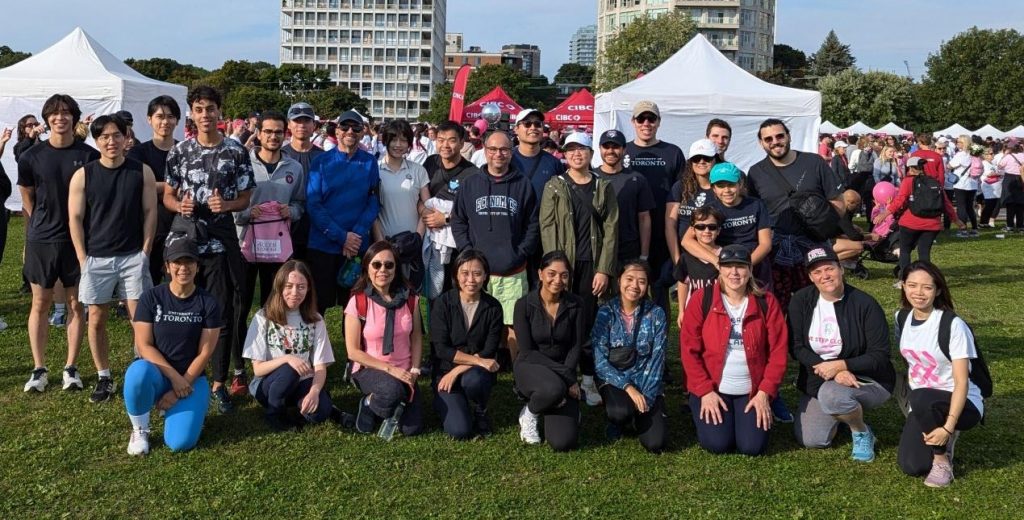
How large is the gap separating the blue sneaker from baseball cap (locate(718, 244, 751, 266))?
113 cm

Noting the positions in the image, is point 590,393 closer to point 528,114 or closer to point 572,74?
point 528,114

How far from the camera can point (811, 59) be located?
310ft

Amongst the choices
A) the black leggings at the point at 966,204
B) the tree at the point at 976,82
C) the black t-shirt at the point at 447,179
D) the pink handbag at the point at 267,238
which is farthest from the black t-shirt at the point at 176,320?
the tree at the point at 976,82

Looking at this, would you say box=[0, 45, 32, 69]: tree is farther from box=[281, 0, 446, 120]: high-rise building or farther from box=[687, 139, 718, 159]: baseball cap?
box=[687, 139, 718, 159]: baseball cap

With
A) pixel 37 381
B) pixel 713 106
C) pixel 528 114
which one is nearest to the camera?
pixel 37 381

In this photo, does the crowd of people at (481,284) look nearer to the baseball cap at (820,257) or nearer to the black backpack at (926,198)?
the baseball cap at (820,257)

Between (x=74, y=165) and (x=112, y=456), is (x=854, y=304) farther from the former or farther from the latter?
(x=74, y=165)

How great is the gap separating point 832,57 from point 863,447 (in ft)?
307

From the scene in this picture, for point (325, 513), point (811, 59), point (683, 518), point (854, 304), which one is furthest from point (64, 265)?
point (811, 59)

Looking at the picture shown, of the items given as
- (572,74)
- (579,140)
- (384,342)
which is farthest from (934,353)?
(572,74)

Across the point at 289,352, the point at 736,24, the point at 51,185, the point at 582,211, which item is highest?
the point at 736,24

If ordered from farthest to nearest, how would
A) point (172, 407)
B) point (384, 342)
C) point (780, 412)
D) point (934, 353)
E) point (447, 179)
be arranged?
point (447, 179) < point (780, 412) < point (384, 342) < point (172, 407) < point (934, 353)

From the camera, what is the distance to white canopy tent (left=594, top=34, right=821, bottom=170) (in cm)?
1346

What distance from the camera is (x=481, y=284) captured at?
195 inches
